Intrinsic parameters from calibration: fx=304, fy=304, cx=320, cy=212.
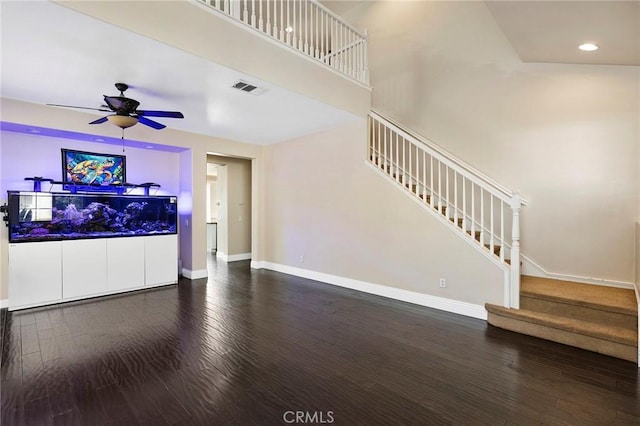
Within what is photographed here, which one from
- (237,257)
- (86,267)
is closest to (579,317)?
(86,267)

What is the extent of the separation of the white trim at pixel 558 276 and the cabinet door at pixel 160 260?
5.47m

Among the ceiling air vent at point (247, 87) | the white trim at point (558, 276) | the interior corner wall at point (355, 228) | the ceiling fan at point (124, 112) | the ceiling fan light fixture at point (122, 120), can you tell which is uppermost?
the ceiling air vent at point (247, 87)

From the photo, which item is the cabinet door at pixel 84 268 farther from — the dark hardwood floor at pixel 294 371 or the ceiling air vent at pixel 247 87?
the ceiling air vent at pixel 247 87

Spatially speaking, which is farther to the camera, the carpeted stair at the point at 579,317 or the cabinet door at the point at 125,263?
the cabinet door at the point at 125,263

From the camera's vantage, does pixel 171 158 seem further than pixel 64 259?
Yes

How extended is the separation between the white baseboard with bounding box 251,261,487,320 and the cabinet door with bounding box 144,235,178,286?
2.02 meters

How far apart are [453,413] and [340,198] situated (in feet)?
11.8

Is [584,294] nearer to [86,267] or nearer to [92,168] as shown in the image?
[86,267]

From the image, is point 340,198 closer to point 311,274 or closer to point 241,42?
point 311,274

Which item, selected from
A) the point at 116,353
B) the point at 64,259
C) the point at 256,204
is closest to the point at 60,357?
the point at 116,353

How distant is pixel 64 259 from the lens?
4.22 meters

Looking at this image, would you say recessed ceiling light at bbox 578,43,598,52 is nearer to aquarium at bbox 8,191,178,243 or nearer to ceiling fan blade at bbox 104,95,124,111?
ceiling fan blade at bbox 104,95,124,111

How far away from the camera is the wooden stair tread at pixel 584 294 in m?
2.94

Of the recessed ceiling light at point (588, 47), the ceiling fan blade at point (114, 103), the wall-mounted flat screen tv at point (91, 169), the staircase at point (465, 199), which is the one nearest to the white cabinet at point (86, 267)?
the wall-mounted flat screen tv at point (91, 169)
